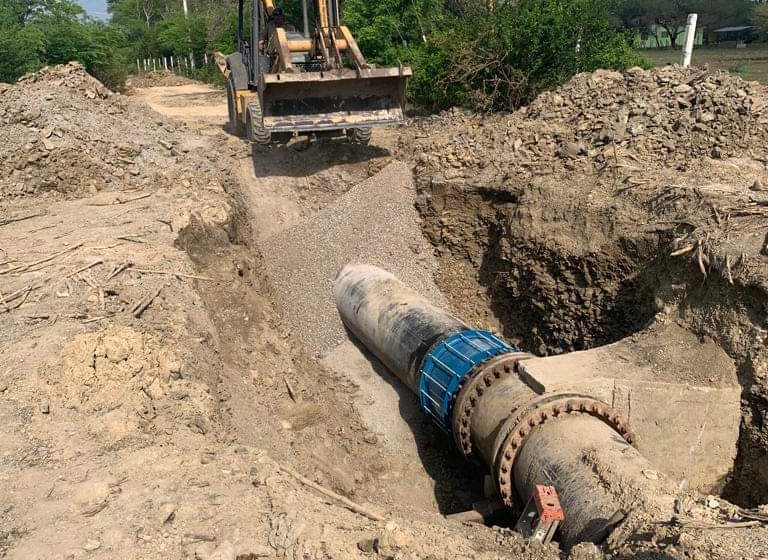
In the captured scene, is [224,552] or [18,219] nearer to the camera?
[224,552]

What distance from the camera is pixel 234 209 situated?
10.9 metres

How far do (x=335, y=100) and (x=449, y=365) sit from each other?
19.6 ft

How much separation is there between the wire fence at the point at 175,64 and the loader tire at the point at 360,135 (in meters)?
23.3

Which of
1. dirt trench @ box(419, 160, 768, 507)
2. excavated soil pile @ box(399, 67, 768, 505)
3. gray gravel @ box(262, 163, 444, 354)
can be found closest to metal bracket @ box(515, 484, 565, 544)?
dirt trench @ box(419, 160, 768, 507)

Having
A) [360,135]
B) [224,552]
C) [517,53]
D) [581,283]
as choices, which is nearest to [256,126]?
[360,135]

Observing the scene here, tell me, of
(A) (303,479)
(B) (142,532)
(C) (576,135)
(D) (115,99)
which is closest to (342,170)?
(C) (576,135)

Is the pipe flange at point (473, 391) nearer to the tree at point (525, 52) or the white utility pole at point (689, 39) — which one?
the white utility pole at point (689, 39)

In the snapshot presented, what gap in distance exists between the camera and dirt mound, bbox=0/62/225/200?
10977 millimetres

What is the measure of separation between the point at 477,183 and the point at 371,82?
2.59 metres

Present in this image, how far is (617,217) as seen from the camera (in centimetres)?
844

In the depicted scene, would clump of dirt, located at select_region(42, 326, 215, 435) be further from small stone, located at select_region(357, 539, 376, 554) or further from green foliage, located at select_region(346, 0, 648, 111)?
green foliage, located at select_region(346, 0, 648, 111)

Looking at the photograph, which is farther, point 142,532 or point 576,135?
point 576,135

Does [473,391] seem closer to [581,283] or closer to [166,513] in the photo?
[581,283]

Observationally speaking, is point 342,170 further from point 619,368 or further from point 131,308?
point 619,368
